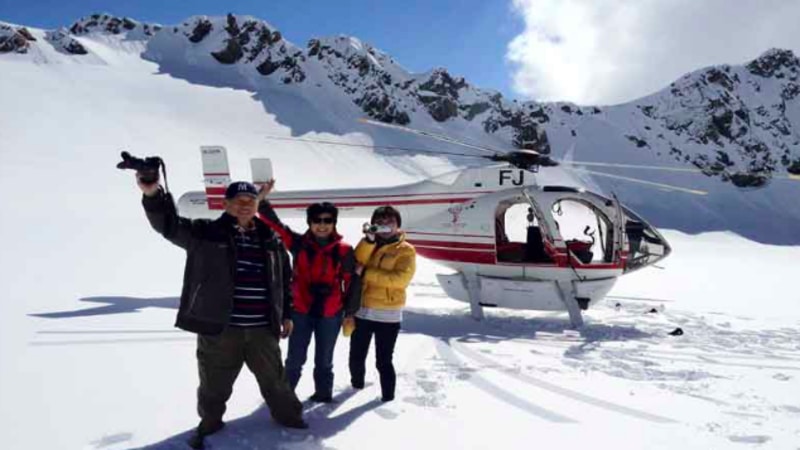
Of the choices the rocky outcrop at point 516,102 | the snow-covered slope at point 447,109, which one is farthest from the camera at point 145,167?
the rocky outcrop at point 516,102

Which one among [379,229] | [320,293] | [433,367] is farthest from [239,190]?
[433,367]

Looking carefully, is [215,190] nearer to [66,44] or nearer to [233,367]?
[233,367]

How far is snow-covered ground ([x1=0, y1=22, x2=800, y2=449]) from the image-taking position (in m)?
3.64

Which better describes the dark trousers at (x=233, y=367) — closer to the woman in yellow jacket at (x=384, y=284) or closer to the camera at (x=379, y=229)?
the woman in yellow jacket at (x=384, y=284)

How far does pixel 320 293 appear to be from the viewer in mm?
4016

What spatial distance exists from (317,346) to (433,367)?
5.27ft

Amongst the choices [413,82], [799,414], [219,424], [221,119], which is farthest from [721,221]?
[219,424]

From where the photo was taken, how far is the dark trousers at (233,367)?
3326mm

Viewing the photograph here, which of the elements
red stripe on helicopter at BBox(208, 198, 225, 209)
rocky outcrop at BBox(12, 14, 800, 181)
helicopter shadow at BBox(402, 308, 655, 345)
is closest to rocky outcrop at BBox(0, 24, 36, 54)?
rocky outcrop at BBox(12, 14, 800, 181)

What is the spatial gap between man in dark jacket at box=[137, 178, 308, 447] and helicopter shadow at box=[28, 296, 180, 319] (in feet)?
13.7

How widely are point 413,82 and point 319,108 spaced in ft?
45.2

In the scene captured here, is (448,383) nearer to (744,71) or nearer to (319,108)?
(319,108)

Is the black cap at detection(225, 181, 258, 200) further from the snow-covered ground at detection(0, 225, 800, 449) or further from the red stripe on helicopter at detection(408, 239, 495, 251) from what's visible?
the red stripe on helicopter at detection(408, 239, 495, 251)

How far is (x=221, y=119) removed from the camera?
34.8 metres
